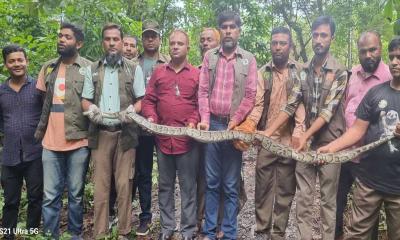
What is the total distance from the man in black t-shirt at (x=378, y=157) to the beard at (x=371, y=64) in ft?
1.87

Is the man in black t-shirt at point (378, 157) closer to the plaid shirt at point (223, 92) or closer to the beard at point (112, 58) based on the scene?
the plaid shirt at point (223, 92)

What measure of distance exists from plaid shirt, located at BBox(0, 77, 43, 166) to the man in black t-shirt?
4077 millimetres

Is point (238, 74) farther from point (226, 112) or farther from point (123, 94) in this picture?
point (123, 94)

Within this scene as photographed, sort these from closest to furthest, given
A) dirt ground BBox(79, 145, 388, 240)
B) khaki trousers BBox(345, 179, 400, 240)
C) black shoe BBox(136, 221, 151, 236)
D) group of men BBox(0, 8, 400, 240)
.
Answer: khaki trousers BBox(345, 179, 400, 240), group of men BBox(0, 8, 400, 240), black shoe BBox(136, 221, 151, 236), dirt ground BBox(79, 145, 388, 240)

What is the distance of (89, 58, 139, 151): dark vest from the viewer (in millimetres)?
5227

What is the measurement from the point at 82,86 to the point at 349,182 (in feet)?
13.0

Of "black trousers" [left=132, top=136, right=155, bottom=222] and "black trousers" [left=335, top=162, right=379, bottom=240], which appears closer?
"black trousers" [left=335, top=162, right=379, bottom=240]

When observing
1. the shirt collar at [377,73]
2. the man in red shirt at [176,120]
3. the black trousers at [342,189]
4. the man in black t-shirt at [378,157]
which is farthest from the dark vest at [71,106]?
the shirt collar at [377,73]

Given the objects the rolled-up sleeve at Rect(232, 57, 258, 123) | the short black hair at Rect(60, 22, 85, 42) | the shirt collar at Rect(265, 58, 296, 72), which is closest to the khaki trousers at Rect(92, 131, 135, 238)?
the short black hair at Rect(60, 22, 85, 42)

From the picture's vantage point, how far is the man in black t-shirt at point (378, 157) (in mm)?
4094

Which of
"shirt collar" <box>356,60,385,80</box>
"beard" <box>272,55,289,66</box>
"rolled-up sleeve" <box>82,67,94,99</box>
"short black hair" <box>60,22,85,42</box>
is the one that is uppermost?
"short black hair" <box>60,22,85,42</box>

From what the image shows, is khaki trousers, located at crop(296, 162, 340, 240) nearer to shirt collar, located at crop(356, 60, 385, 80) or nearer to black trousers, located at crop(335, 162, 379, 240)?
black trousers, located at crop(335, 162, 379, 240)

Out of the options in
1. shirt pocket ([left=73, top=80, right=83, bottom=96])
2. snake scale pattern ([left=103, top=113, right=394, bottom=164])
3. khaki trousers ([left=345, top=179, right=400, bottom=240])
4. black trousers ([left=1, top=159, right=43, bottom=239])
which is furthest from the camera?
black trousers ([left=1, top=159, right=43, bottom=239])

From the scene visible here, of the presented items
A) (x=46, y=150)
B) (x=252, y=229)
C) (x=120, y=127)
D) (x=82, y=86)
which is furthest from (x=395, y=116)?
(x=46, y=150)
